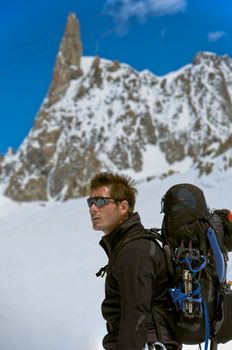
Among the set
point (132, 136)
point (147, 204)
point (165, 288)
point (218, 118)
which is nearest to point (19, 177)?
point (132, 136)

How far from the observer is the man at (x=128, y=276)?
6.89 ft

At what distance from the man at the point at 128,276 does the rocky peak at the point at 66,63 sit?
19072 centimetres

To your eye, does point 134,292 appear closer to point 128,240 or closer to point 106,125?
point 128,240

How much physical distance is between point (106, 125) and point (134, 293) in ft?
594

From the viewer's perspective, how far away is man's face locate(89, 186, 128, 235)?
2.45m

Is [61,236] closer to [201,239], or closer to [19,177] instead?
[201,239]

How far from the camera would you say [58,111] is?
607ft

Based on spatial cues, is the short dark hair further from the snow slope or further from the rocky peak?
the rocky peak

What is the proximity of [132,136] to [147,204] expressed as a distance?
551 feet

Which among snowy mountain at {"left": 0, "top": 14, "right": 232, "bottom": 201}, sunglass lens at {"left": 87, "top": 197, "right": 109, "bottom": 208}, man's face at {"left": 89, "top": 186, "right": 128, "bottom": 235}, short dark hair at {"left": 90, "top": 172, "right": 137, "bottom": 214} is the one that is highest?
snowy mountain at {"left": 0, "top": 14, "right": 232, "bottom": 201}

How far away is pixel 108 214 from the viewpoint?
2.45 meters

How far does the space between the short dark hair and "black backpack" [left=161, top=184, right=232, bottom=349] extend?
0.21m

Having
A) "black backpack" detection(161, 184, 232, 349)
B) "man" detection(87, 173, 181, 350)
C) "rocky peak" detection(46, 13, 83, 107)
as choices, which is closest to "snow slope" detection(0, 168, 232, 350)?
"black backpack" detection(161, 184, 232, 349)

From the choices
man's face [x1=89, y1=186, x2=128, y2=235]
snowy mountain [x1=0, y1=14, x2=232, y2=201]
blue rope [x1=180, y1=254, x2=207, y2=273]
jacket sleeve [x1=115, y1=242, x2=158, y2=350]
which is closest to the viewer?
jacket sleeve [x1=115, y1=242, x2=158, y2=350]
